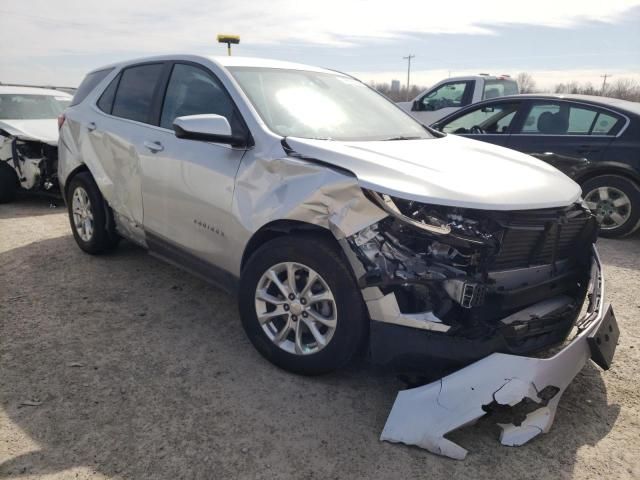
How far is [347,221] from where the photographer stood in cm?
243

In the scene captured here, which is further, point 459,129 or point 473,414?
point 459,129

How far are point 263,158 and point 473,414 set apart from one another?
5.63 ft

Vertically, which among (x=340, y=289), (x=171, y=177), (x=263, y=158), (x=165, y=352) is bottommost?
(x=165, y=352)

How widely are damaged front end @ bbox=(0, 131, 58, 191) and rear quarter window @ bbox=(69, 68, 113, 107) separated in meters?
2.17

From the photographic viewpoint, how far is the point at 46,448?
7.33ft

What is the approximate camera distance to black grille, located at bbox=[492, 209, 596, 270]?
7.76 ft

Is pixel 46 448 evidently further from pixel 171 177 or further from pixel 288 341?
pixel 171 177

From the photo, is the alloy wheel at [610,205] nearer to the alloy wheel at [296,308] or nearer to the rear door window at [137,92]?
the alloy wheel at [296,308]

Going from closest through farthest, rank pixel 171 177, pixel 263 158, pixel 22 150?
pixel 263 158, pixel 171 177, pixel 22 150

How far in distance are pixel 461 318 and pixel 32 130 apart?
269 inches

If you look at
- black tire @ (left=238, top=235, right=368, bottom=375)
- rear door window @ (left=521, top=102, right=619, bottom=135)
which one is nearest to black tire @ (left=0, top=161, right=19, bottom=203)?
black tire @ (left=238, top=235, right=368, bottom=375)

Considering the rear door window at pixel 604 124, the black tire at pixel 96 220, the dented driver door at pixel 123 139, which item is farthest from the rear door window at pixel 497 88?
the black tire at pixel 96 220

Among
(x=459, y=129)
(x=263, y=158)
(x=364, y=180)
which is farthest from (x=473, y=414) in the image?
(x=459, y=129)

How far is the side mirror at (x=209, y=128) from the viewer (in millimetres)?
2877
